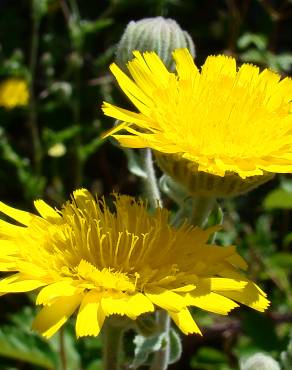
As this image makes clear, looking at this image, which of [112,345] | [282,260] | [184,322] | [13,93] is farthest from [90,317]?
[13,93]

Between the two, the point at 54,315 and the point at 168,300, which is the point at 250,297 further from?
the point at 54,315

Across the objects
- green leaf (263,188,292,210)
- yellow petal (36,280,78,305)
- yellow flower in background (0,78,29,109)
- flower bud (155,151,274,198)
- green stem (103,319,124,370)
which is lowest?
yellow flower in background (0,78,29,109)

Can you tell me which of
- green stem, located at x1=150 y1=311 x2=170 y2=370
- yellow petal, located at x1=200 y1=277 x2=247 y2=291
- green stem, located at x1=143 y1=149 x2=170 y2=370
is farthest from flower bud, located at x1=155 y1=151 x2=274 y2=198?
green stem, located at x1=150 y1=311 x2=170 y2=370

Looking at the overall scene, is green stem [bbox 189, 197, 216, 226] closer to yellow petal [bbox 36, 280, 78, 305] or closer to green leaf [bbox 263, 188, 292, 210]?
yellow petal [bbox 36, 280, 78, 305]

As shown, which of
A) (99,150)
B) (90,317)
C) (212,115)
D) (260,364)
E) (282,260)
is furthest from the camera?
(99,150)

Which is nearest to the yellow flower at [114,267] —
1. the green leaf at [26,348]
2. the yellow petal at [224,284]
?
the yellow petal at [224,284]

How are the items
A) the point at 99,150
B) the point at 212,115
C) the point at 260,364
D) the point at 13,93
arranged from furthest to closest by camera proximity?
the point at 13,93 < the point at 99,150 < the point at 260,364 < the point at 212,115
